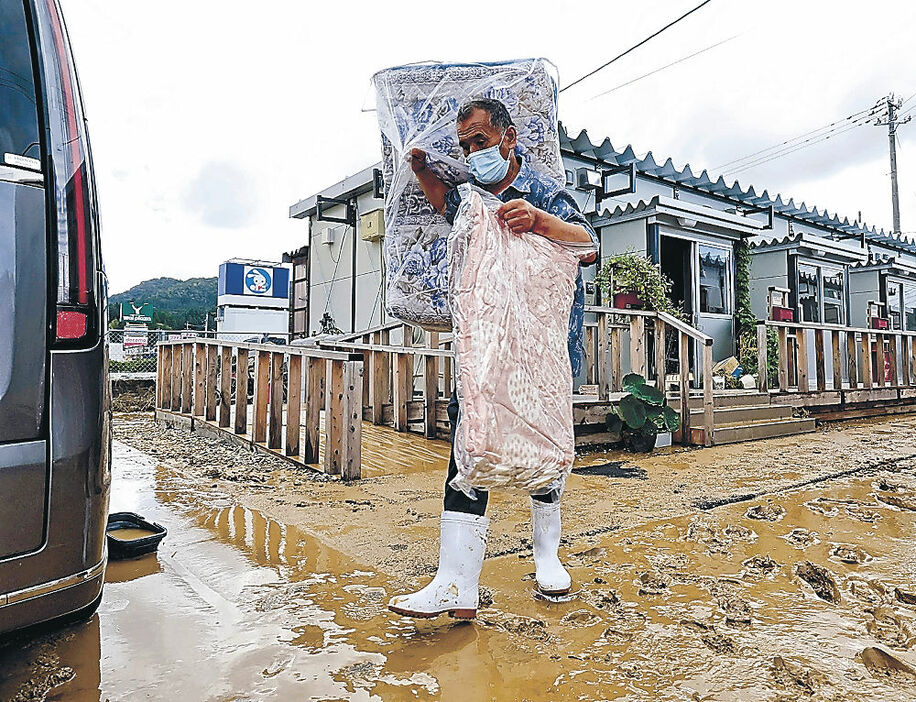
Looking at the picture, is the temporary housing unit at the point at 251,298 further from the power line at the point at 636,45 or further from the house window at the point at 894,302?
the house window at the point at 894,302

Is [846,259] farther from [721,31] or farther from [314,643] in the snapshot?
[314,643]

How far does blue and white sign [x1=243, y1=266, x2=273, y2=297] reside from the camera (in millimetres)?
14852

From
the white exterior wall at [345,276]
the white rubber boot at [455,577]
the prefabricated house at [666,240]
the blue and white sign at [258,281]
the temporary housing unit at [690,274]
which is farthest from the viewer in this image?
the blue and white sign at [258,281]

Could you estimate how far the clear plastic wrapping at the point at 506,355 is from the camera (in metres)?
Answer: 1.48

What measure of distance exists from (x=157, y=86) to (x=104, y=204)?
534cm

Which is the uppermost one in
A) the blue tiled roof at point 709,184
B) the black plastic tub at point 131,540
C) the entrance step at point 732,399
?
the blue tiled roof at point 709,184

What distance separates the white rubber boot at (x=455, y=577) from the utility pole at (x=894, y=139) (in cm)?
2600

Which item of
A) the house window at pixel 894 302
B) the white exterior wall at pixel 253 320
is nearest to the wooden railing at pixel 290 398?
the white exterior wall at pixel 253 320

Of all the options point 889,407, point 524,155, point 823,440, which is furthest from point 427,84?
point 889,407

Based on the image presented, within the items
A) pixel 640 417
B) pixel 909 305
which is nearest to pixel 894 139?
pixel 909 305

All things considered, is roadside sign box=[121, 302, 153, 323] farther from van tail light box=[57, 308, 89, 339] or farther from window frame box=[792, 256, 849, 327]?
van tail light box=[57, 308, 89, 339]

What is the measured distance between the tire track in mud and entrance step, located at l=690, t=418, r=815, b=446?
4.46 ft

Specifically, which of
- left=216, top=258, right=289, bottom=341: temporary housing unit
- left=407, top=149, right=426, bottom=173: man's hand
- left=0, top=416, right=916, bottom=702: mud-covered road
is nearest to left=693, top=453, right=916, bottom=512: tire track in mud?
left=0, top=416, right=916, bottom=702: mud-covered road

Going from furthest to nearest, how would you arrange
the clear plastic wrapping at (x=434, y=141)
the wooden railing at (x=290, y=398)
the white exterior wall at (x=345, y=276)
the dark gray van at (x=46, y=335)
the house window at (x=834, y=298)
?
the house window at (x=834, y=298)
the white exterior wall at (x=345, y=276)
the wooden railing at (x=290, y=398)
the clear plastic wrapping at (x=434, y=141)
the dark gray van at (x=46, y=335)
